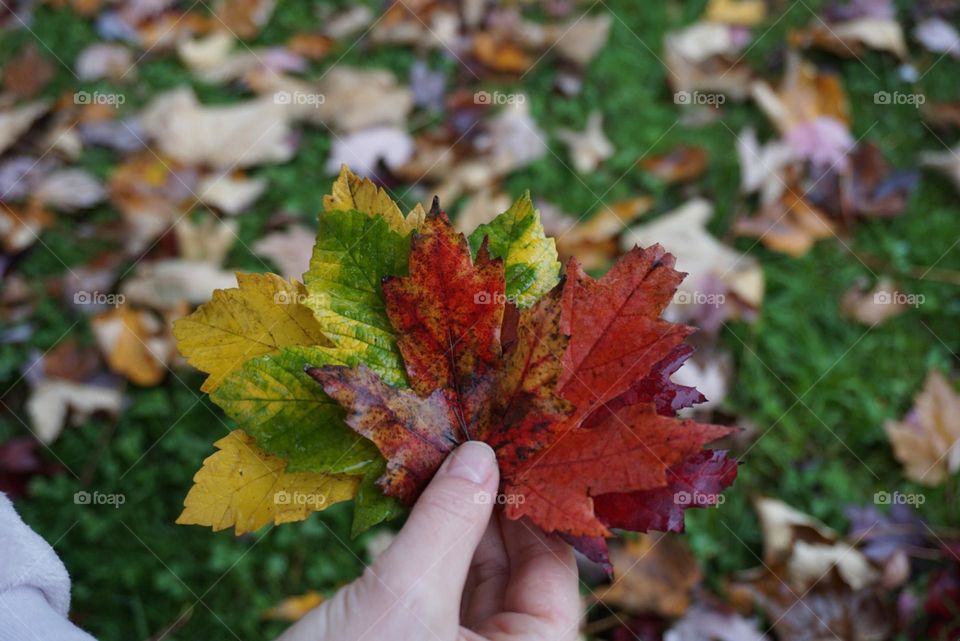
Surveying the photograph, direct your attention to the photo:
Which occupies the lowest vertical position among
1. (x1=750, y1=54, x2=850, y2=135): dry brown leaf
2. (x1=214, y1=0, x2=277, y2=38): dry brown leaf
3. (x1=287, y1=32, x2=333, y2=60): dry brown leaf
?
(x1=750, y1=54, x2=850, y2=135): dry brown leaf

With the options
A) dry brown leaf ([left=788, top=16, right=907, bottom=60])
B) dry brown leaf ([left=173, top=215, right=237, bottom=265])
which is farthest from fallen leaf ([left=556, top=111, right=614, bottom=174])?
dry brown leaf ([left=173, top=215, right=237, bottom=265])

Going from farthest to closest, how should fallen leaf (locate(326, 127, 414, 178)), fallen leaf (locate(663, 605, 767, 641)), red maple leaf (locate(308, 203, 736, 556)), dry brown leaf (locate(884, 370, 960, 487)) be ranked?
fallen leaf (locate(326, 127, 414, 178)), dry brown leaf (locate(884, 370, 960, 487)), fallen leaf (locate(663, 605, 767, 641)), red maple leaf (locate(308, 203, 736, 556))

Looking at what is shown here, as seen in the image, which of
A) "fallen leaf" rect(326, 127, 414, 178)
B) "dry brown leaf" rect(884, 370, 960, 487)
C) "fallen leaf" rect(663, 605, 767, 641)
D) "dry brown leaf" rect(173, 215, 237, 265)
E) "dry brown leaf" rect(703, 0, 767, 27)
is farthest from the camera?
"dry brown leaf" rect(703, 0, 767, 27)

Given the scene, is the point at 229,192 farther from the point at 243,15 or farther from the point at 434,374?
the point at 434,374

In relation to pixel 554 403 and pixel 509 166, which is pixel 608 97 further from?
pixel 554 403

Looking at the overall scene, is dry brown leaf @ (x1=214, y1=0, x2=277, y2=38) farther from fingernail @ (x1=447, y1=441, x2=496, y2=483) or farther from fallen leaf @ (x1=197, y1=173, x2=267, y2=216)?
fingernail @ (x1=447, y1=441, x2=496, y2=483)

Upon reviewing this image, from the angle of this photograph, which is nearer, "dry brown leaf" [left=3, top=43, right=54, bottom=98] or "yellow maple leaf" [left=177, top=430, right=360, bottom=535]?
"yellow maple leaf" [left=177, top=430, right=360, bottom=535]

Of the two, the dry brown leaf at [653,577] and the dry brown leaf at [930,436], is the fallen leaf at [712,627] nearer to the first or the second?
the dry brown leaf at [653,577]

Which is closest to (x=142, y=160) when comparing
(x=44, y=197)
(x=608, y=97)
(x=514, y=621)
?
(x=44, y=197)

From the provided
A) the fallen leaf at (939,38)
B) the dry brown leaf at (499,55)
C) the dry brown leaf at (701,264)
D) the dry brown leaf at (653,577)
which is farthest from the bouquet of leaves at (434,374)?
the fallen leaf at (939,38)

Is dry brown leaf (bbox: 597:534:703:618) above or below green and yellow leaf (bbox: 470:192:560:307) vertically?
below
